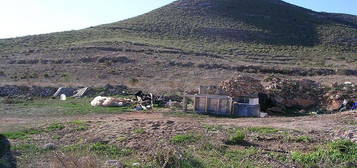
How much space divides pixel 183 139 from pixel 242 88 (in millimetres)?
9308

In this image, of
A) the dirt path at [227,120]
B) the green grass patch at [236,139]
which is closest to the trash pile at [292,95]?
the dirt path at [227,120]

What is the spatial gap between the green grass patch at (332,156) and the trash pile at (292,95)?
8917mm

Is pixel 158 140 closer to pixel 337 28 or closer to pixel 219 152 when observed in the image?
pixel 219 152

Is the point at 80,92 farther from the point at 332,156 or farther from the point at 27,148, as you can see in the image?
the point at 332,156

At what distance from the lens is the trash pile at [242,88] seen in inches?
761

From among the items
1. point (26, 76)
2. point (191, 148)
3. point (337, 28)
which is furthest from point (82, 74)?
point (337, 28)

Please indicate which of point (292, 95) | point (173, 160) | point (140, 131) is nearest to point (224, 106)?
point (292, 95)

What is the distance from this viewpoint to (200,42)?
4884 centimetres

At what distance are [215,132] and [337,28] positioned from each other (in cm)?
5210

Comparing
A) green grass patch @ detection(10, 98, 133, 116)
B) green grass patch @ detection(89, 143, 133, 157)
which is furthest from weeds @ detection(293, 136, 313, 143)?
green grass patch @ detection(10, 98, 133, 116)

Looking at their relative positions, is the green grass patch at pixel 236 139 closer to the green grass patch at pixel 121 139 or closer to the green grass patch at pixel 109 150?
the green grass patch at pixel 109 150

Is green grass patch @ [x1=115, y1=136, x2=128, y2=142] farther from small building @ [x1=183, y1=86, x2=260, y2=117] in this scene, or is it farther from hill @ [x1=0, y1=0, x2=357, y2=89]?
hill @ [x1=0, y1=0, x2=357, y2=89]

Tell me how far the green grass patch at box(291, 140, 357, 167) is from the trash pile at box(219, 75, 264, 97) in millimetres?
9707

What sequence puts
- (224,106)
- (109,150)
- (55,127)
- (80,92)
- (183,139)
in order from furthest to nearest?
1. (80,92)
2. (224,106)
3. (55,127)
4. (183,139)
5. (109,150)
